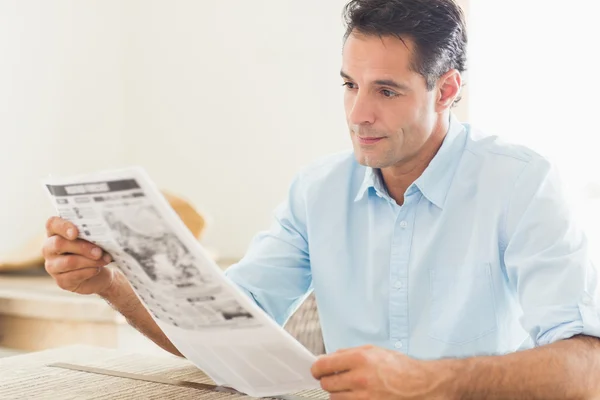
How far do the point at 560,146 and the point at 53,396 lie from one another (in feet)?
5.84

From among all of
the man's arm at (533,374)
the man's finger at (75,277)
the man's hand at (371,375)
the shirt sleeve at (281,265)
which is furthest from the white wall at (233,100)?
the man's hand at (371,375)

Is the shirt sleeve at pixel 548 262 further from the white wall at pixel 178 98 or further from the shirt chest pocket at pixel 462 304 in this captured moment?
the white wall at pixel 178 98

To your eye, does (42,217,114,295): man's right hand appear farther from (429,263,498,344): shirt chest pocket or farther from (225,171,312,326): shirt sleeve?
(429,263,498,344): shirt chest pocket

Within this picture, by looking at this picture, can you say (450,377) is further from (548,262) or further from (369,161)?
(369,161)

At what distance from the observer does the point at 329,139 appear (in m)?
2.83

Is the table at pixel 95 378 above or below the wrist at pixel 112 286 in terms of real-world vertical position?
below

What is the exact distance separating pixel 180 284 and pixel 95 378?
300 mm

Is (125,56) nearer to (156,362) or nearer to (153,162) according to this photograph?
(153,162)

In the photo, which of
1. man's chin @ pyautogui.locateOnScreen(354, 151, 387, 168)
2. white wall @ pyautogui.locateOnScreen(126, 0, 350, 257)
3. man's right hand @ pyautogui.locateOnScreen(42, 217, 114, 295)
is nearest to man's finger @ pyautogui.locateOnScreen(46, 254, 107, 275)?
man's right hand @ pyautogui.locateOnScreen(42, 217, 114, 295)

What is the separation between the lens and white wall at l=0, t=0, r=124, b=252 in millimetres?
2955

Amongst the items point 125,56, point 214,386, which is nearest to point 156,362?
point 214,386

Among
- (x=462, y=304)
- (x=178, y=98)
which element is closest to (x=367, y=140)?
(x=462, y=304)

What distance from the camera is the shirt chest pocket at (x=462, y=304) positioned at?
127 cm

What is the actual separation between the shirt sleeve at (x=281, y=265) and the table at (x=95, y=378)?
187mm
